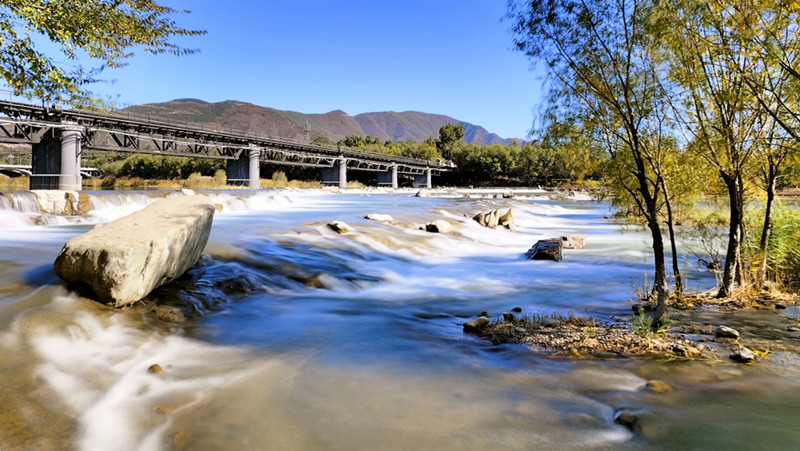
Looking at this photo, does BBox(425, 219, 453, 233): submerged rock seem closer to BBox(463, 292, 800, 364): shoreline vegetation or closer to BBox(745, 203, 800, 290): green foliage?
BBox(745, 203, 800, 290): green foliage

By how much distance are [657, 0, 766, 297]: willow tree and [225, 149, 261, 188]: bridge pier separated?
182 ft

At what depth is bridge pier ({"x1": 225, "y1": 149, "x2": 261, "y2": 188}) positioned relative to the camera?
5775 centimetres

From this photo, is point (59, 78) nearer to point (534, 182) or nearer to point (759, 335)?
point (759, 335)

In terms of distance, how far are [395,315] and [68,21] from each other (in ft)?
27.6

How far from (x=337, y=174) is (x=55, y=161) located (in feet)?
152

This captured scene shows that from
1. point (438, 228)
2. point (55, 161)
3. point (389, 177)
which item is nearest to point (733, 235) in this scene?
point (438, 228)

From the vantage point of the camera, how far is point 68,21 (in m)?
8.58

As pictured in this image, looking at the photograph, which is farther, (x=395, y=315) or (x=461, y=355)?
(x=395, y=315)

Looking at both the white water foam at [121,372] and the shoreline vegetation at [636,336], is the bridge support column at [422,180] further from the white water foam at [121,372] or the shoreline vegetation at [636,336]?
the white water foam at [121,372]

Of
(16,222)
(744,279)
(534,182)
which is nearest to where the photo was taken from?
(744,279)

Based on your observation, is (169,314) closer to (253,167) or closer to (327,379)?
(327,379)

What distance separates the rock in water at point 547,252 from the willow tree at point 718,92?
236 inches

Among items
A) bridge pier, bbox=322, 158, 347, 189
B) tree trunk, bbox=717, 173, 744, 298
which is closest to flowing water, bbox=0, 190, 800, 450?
tree trunk, bbox=717, 173, 744, 298

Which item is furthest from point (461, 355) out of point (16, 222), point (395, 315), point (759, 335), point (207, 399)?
point (16, 222)
